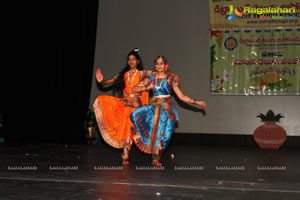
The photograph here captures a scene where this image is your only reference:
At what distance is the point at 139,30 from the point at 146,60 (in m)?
0.54

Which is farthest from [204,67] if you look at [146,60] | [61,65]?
[61,65]

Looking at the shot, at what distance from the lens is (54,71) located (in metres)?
8.00

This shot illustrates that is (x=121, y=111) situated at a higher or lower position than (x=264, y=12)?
lower

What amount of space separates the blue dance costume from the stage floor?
0.29 metres

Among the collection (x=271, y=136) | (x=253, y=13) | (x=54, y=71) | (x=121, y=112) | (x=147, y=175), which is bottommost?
(x=147, y=175)

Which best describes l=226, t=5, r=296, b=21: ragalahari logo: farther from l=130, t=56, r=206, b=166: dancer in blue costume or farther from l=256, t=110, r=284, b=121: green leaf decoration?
l=130, t=56, r=206, b=166: dancer in blue costume

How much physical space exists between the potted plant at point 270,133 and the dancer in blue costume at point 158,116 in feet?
8.60

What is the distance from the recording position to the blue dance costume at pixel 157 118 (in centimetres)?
525

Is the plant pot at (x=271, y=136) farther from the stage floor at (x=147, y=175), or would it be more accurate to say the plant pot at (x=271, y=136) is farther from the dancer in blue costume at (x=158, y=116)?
the dancer in blue costume at (x=158, y=116)

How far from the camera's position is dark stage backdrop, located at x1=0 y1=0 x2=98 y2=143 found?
7859mm

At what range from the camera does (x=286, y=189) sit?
3.76 metres

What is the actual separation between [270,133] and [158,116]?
2.79 m

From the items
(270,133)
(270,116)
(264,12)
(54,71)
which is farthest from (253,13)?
(54,71)

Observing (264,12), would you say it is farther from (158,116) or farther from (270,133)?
(158,116)
